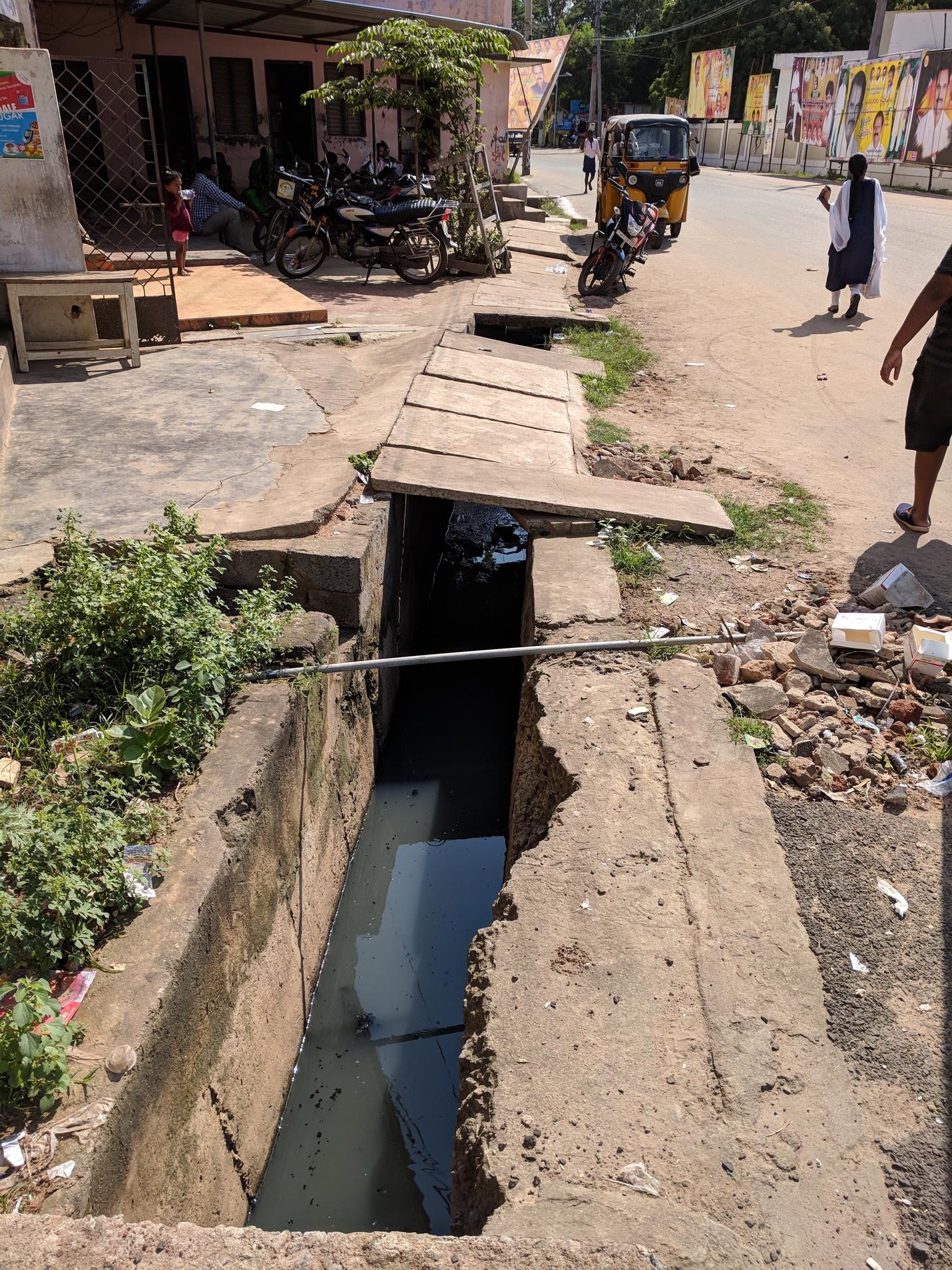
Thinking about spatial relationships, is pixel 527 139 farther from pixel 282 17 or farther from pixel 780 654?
pixel 780 654

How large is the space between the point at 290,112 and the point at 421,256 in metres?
7.60

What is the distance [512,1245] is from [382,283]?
10.2 metres

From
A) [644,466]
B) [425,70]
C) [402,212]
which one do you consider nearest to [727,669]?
[644,466]

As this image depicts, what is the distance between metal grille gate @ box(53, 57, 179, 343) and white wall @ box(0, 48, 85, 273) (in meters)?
0.19

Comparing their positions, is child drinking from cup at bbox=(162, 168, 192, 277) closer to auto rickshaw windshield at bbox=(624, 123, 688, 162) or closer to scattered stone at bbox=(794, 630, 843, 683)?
scattered stone at bbox=(794, 630, 843, 683)

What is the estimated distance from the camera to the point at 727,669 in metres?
3.55

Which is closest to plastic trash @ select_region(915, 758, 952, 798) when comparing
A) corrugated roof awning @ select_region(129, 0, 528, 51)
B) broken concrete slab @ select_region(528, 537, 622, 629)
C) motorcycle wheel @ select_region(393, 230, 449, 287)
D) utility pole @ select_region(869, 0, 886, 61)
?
broken concrete slab @ select_region(528, 537, 622, 629)

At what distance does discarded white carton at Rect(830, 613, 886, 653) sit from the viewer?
356 centimetres

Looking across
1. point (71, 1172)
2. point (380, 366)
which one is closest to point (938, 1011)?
point (71, 1172)

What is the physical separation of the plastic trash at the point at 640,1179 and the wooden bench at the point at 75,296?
5.67 meters

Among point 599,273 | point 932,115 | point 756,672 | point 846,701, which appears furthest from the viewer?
point 932,115

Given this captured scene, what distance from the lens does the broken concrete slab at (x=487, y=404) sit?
577 centimetres

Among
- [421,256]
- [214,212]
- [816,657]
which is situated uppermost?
[214,212]

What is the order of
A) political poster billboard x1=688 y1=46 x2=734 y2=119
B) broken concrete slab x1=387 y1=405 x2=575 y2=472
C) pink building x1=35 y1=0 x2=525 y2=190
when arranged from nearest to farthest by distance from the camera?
broken concrete slab x1=387 y1=405 x2=575 y2=472, pink building x1=35 y1=0 x2=525 y2=190, political poster billboard x1=688 y1=46 x2=734 y2=119
